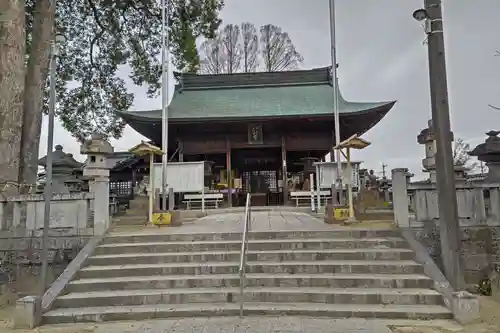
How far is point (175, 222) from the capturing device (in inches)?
336

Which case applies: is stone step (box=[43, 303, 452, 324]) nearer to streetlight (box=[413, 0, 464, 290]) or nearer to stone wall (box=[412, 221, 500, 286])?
streetlight (box=[413, 0, 464, 290])

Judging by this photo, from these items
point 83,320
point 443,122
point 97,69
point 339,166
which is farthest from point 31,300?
point 97,69

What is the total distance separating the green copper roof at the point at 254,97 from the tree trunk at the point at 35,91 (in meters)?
4.76

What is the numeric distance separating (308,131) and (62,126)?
9277mm

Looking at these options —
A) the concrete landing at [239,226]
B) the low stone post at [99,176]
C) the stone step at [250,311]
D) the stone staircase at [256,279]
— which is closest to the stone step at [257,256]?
the stone staircase at [256,279]

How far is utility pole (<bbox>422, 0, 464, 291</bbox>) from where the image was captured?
15.8 ft

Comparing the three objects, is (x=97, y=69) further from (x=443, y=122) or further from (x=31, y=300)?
(x=443, y=122)

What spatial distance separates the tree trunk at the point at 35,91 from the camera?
839 cm

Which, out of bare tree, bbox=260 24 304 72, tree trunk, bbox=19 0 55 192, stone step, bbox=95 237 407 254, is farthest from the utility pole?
bare tree, bbox=260 24 304 72

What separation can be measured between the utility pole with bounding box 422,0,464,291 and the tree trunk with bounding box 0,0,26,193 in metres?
7.30

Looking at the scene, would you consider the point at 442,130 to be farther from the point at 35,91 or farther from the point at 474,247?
the point at 35,91

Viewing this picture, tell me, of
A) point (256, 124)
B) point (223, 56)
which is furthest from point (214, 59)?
point (256, 124)

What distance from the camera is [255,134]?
48.1 feet

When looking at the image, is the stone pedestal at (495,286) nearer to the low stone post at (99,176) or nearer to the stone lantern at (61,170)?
the low stone post at (99,176)
